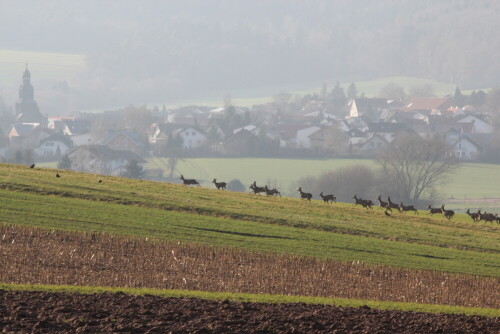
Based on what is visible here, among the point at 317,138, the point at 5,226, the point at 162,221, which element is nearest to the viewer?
the point at 5,226

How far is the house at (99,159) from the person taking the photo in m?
149

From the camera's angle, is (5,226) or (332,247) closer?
(5,226)

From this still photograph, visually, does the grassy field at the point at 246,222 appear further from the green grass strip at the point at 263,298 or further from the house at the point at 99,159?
the house at the point at 99,159

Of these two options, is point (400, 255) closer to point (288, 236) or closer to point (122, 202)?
point (288, 236)

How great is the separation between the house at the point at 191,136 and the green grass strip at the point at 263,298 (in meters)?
151

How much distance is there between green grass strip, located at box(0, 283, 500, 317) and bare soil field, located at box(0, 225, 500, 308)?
147 centimetres

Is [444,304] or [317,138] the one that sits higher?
[317,138]

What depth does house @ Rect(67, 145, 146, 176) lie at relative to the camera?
149000 millimetres

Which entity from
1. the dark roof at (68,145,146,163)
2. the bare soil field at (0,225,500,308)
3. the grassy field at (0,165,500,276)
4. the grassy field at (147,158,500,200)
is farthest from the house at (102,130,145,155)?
the bare soil field at (0,225,500,308)

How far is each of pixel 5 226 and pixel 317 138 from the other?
16535cm

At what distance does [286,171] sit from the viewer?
463 ft

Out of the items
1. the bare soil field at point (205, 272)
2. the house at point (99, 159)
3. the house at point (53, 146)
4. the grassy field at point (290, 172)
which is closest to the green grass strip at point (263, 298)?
the bare soil field at point (205, 272)

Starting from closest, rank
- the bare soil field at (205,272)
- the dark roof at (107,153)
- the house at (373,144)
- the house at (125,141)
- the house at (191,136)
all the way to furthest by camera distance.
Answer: the bare soil field at (205,272) → the dark roof at (107,153) → the house at (373,144) → the house at (191,136) → the house at (125,141)

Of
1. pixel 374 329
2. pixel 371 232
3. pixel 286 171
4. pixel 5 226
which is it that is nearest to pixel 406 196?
pixel 286 171
